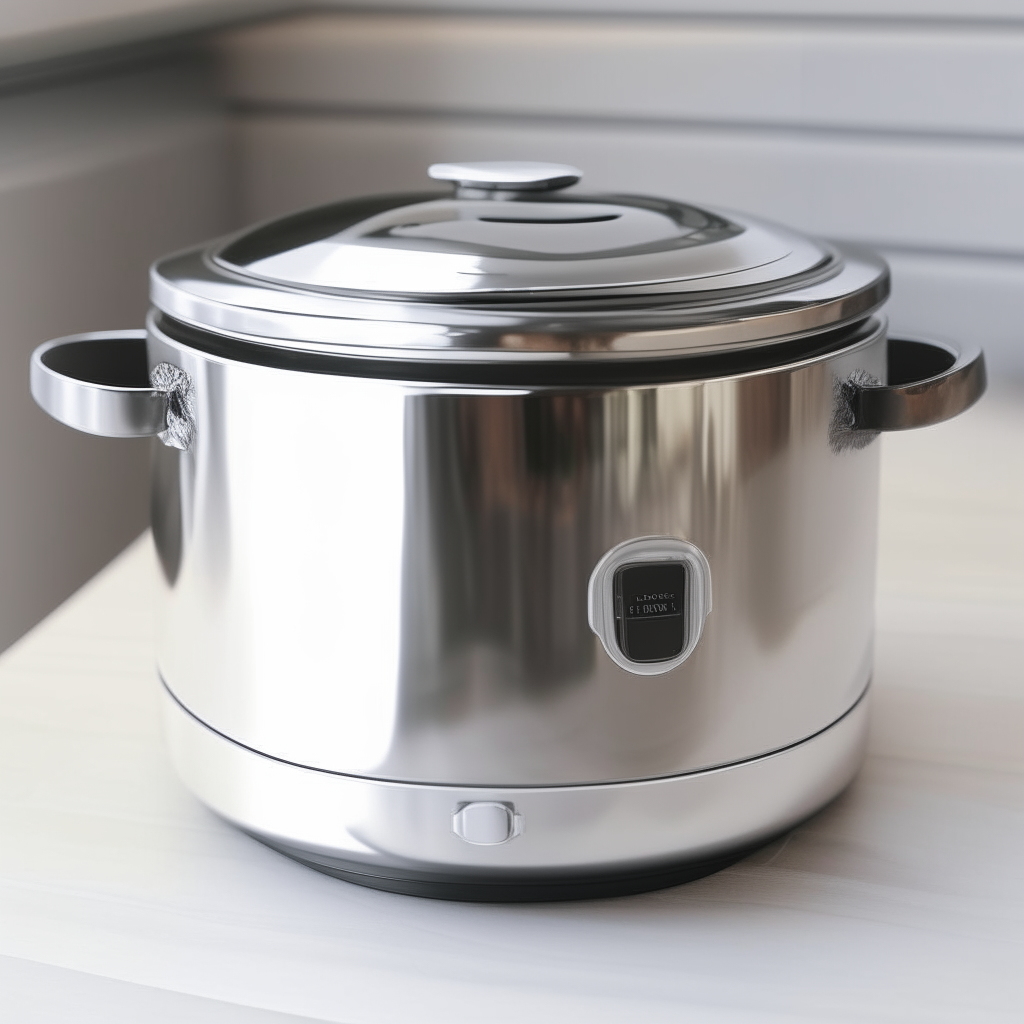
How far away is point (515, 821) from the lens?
1.32 ft

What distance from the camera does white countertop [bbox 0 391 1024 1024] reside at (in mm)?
397

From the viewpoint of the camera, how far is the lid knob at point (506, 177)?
18.3 inches

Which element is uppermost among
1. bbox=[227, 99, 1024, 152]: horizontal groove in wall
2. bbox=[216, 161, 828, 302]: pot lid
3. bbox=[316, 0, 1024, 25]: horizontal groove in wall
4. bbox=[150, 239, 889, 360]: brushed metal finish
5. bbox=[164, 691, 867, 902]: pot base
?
bbox=[316, 0, 1024, 25]: horizontal groove in wall

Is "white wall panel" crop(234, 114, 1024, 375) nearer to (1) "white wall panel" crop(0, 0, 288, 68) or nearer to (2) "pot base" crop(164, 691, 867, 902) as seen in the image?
(1) "white wall panel" crop(0, 0, 288, 68)

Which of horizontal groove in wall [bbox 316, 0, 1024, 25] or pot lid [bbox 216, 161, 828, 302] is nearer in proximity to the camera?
pot lid [bbox 216, 161, 828, 302]

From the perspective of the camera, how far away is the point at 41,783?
521 millimetres

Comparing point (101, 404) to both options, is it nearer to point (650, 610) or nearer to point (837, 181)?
point (650, 610)

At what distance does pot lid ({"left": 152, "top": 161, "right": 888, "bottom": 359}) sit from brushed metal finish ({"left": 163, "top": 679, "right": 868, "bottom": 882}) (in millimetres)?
139

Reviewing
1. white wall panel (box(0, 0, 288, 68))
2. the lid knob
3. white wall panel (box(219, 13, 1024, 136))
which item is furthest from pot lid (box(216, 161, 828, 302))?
white wall panel (box(219, 13, 1024, 136))

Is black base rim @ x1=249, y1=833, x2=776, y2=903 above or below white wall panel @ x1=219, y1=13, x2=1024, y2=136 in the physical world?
below

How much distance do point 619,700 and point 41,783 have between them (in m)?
0.26

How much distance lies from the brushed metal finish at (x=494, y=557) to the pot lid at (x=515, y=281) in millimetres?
14

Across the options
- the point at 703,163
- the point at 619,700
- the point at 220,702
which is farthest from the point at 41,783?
the point at 703,163

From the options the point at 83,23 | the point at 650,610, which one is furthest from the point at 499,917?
the point at 83,23
